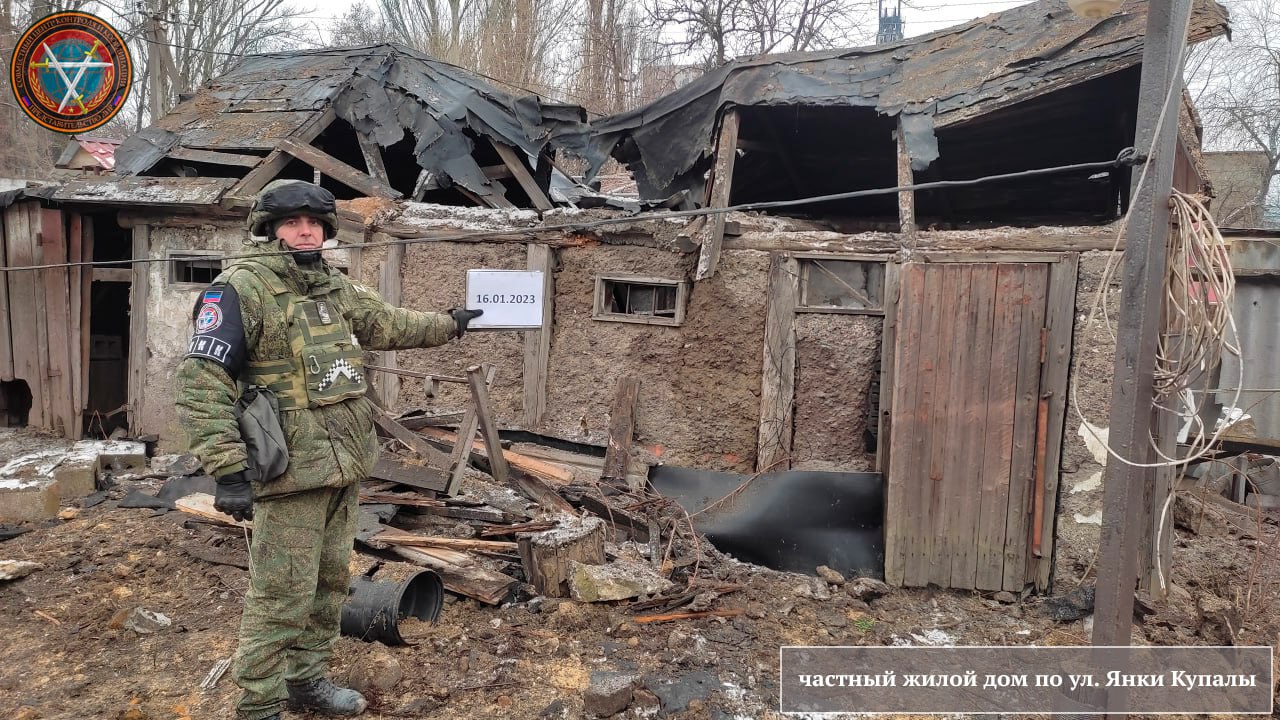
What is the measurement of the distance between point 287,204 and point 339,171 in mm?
5104

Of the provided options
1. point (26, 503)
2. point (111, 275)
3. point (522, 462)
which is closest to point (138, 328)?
point (111, 275)

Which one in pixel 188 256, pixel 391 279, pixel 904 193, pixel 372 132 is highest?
pixel 372 132

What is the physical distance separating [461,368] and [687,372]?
2.27 metres

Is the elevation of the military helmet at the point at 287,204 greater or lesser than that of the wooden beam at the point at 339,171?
lesser

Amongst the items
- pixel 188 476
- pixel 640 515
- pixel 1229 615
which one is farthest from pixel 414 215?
pixel 1229 615

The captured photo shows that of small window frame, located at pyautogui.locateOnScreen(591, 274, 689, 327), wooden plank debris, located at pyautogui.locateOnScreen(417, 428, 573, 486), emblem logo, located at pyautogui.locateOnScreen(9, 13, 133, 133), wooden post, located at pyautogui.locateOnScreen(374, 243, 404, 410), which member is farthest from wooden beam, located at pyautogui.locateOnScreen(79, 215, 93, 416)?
small window frame, located at pyautogui.locateOnScreen(591, 274, 689, 327)

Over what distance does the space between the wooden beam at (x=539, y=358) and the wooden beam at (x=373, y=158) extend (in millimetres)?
2135

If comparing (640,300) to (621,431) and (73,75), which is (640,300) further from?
(73,75)

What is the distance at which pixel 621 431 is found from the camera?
6.46 m

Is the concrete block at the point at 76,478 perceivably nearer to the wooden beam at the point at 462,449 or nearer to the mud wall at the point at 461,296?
the mud wall at the point at 461,296

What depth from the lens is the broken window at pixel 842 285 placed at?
575 centimetres

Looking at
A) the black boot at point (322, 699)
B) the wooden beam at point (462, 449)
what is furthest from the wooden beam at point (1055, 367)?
the black boot at point (322, 699)

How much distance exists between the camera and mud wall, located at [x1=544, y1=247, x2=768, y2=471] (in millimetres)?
6121

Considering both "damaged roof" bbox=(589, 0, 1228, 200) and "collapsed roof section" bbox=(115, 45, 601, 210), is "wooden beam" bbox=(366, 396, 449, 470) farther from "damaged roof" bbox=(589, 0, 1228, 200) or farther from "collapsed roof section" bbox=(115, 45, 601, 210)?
"damaged roof" bbox=(589, 0, 1228, 200)
